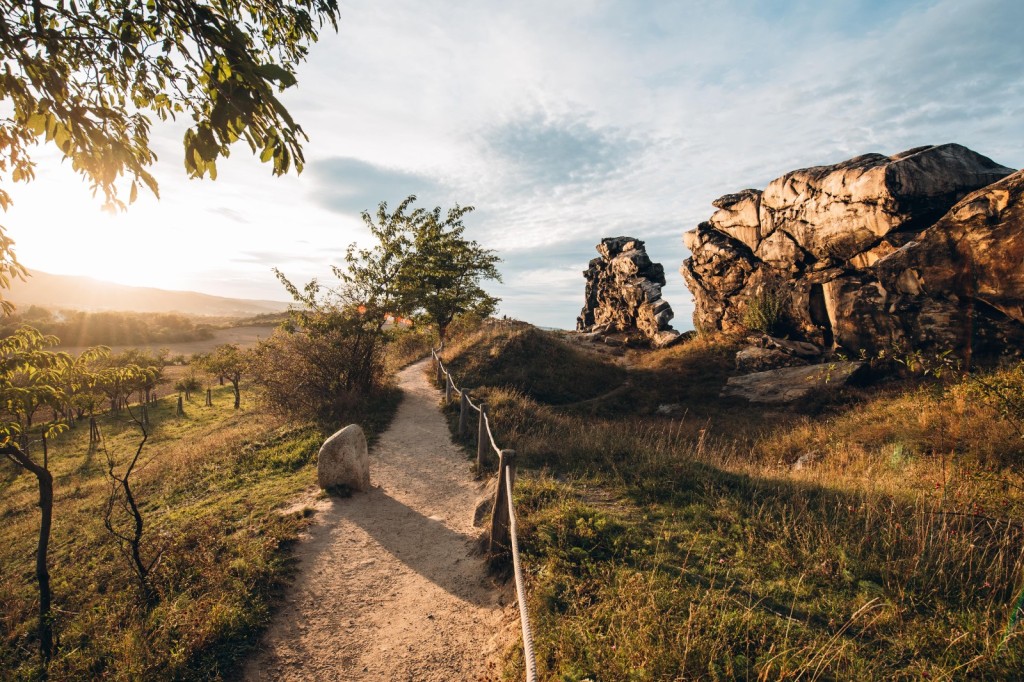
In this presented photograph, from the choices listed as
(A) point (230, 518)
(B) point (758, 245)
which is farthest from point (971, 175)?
(A) point (230, 518)

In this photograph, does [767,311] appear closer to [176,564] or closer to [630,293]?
[630,293]

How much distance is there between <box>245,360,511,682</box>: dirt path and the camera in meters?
4.83

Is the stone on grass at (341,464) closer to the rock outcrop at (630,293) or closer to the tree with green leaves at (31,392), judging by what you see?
the tree with green leaves at (31,392)

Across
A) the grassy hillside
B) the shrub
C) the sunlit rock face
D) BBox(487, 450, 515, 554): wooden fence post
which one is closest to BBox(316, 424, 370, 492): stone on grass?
the grassy hillside

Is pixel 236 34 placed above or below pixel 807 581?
above

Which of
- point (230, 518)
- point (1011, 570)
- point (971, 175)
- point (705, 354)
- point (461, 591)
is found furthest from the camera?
point (705, 354)

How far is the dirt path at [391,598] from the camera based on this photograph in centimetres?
483

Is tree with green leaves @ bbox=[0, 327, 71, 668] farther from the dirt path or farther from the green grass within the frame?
the dirt path

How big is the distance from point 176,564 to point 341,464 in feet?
10.8

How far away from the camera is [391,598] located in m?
6.16

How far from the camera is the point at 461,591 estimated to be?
609 cm

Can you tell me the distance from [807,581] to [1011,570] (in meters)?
2.07

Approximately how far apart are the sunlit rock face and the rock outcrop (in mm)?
6721

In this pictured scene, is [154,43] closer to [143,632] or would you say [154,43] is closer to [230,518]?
[143,632]
